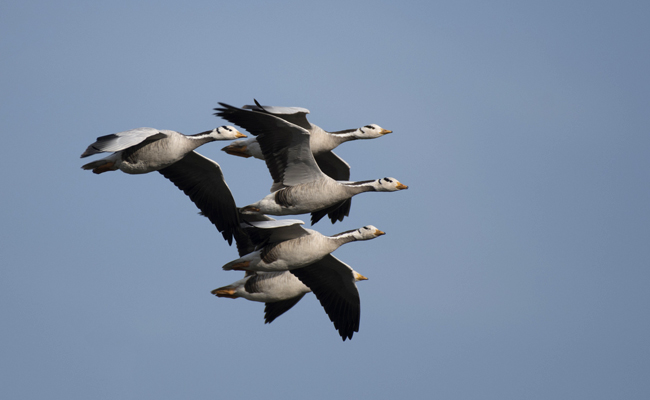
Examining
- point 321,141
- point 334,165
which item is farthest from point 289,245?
point 334,165

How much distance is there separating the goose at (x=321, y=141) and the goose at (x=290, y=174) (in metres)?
1.45

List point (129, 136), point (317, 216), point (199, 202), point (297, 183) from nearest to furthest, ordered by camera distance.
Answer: point (129, 136)
point (297, 183)
point (199, 202)
point (317, 216)

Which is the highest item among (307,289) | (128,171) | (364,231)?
(128,171)

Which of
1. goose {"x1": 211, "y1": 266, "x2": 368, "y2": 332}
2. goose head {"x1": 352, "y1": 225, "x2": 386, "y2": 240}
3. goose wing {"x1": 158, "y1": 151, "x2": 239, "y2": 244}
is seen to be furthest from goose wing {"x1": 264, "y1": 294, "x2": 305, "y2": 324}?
goose head {"x1": 352, "y1": 225, "x2": 386, "y2": 240}

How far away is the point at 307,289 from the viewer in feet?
73.6

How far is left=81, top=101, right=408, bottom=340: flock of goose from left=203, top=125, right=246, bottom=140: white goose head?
0.02 m

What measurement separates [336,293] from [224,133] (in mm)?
4405

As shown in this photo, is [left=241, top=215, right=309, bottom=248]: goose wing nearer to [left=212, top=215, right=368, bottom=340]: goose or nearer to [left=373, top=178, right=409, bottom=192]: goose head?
[left=212, top=215, right=368, bottom=340]: goose

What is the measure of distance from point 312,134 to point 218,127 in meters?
2.59

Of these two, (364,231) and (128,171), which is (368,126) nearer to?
(364,231)

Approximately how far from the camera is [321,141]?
22.1 metres

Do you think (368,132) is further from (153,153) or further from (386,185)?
(153,153)

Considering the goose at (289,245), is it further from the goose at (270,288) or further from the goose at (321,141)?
the goose at (321,141)

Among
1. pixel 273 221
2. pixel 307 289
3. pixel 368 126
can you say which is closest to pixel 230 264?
pixel 273 221
